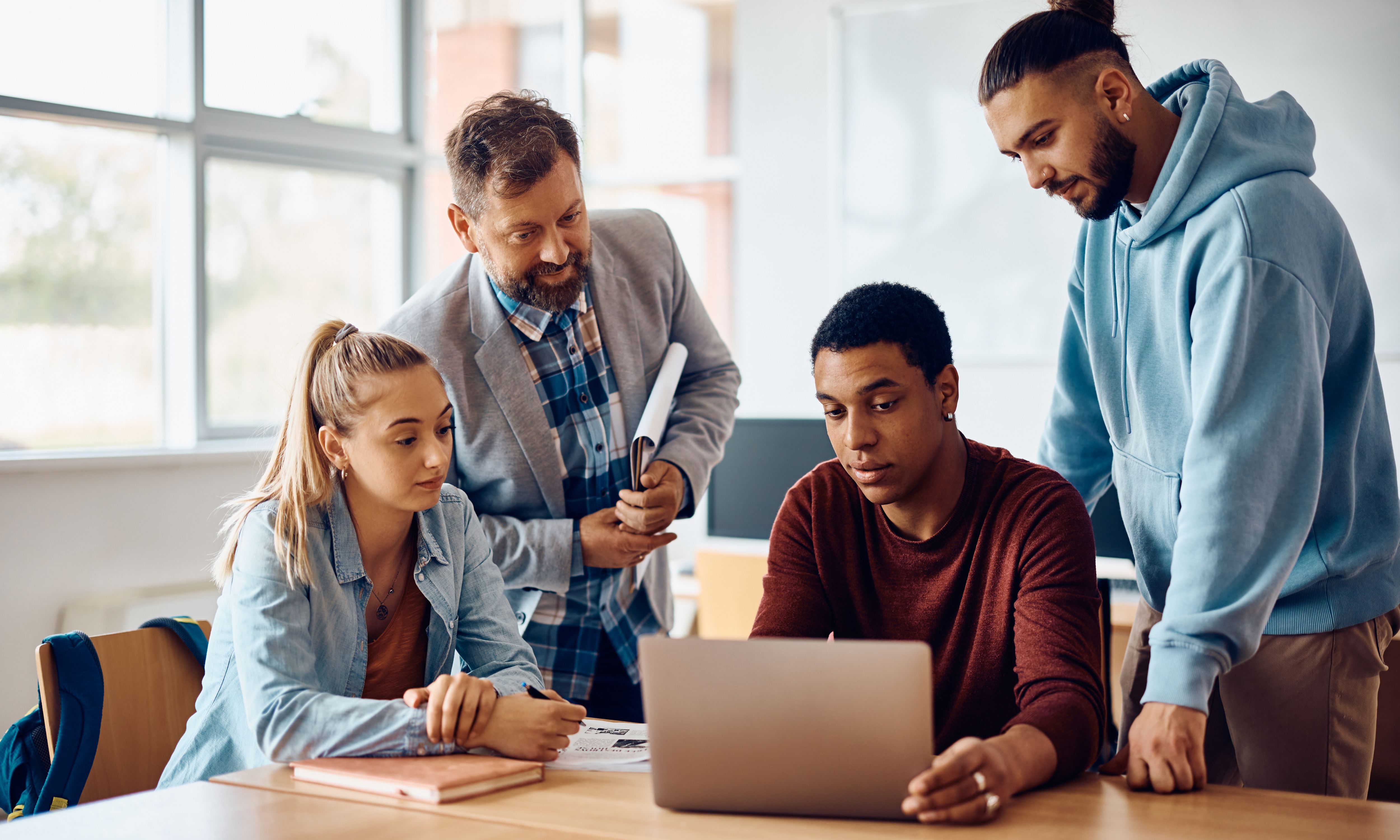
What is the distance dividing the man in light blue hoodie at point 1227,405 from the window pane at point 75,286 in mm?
2985

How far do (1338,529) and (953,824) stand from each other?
64 cm

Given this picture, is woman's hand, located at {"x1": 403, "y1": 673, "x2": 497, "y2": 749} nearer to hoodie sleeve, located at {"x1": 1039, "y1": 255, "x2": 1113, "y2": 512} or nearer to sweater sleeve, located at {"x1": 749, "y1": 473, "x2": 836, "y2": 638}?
sweater sleeve, located at {"x1": 749, "y1": 473, "x2": 836, "y2": 638}

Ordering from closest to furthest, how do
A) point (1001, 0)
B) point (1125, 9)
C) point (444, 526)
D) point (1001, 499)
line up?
point (1001, 499) < point (444, 526) < point (1125, 9) < point (1001, 0)

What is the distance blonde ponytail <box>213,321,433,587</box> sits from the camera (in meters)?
1.66

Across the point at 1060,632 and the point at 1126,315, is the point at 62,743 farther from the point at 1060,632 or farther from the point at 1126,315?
the point at 1126,315

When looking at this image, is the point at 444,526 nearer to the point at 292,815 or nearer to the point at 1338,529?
the point at 292,815

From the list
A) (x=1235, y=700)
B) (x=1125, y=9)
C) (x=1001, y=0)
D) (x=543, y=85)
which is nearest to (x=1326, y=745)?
(x=1235, y=700)

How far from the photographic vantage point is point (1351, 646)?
4.82 feet

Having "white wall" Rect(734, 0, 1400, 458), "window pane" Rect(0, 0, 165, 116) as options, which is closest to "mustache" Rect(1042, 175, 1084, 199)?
"white wall" Rect(734, 0, 1400, 458)

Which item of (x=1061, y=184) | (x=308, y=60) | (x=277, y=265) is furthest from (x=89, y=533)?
(x=1061, y=184)

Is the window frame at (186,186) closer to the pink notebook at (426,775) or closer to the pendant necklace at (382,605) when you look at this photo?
the pendant necklace at (382,605)

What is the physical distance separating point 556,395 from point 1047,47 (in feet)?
3.11

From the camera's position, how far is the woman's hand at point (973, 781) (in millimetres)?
1179

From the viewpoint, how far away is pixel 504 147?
185 cm
